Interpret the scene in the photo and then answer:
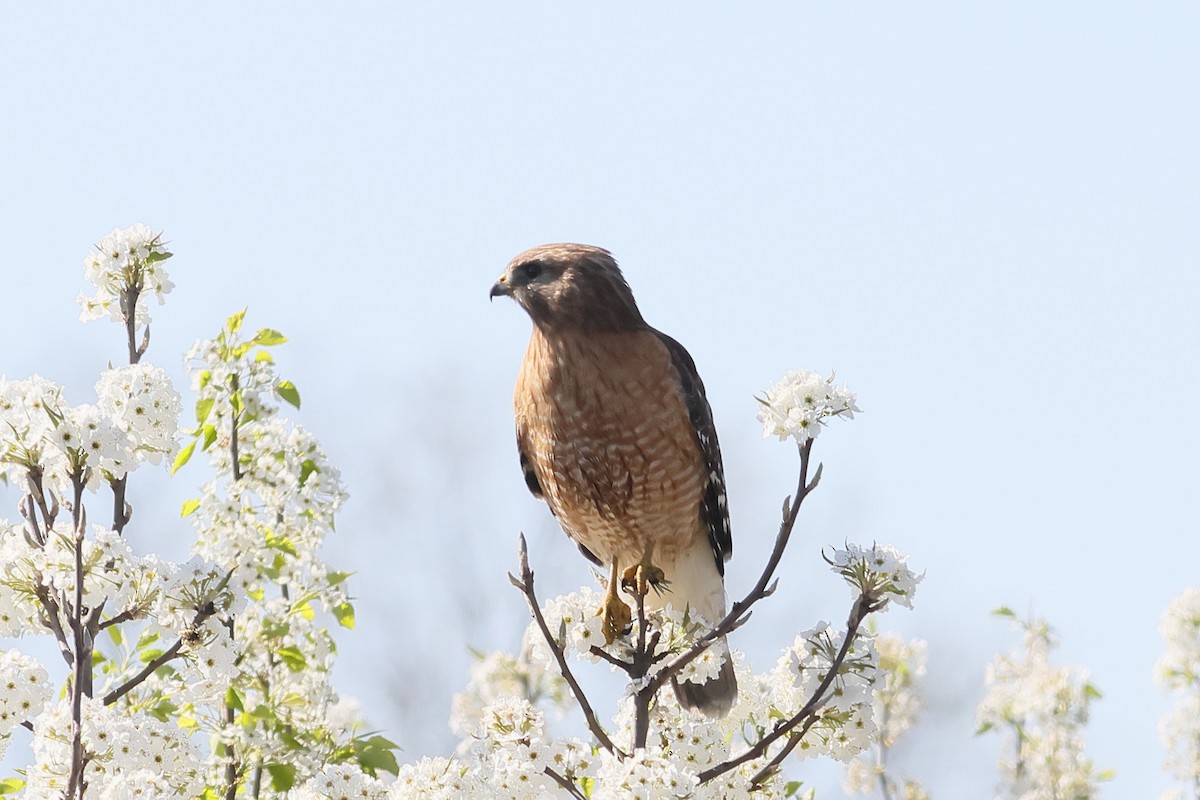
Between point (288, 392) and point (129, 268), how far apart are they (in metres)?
0.88

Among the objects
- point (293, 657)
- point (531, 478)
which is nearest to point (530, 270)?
point (531, 478)

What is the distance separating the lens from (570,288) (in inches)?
182

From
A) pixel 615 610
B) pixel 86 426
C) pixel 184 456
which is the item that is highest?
pixel 184 456

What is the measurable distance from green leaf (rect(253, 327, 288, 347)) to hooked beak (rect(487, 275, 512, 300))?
0.81 m

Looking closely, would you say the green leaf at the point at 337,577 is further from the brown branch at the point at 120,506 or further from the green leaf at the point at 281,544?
the brown branch at the point at 120,506

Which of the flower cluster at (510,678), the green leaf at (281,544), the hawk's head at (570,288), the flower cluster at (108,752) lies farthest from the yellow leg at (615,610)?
the flower cluster at (510,678)

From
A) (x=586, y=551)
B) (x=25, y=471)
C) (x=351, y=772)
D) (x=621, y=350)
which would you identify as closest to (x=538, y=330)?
(x=621, y=350)

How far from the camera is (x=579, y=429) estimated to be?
448 cm

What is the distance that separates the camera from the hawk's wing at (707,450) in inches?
184

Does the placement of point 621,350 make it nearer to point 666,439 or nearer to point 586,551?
point 666,439

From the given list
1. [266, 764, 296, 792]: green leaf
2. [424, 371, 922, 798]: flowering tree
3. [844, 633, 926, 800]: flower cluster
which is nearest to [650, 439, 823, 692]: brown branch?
[424, 371, 922, 798]: flowering tree

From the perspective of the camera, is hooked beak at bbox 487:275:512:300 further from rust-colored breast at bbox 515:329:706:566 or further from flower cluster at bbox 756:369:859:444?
flower cluster at bbox 756:369:859:444

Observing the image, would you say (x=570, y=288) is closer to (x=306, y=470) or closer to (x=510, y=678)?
(x=306, y=470)

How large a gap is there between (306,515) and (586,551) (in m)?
1.22
